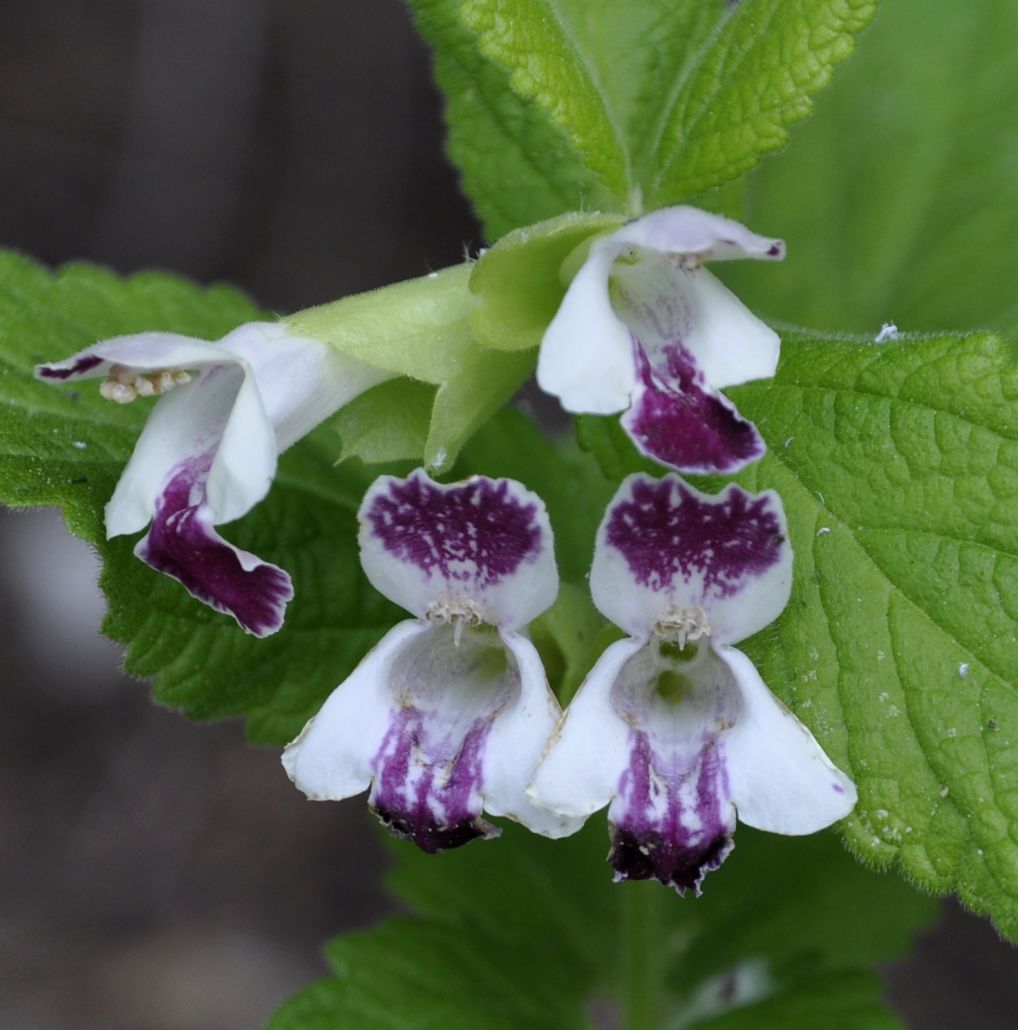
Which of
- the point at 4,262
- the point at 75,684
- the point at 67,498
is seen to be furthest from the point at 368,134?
the point at 67,498

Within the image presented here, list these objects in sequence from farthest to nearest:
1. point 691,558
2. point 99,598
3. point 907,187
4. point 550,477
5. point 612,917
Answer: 1. point 99,598
2. point 612,917
3. point 907,187
4. point 550,477
5. point 691,558

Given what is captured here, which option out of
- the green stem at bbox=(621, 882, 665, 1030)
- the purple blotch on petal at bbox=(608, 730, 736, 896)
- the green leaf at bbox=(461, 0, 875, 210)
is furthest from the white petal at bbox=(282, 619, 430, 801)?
the green stem at bbox=(621, 882, 665, 1030)

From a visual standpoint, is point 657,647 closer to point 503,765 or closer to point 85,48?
point 503,765

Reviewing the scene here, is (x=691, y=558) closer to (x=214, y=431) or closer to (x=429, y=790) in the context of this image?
A: (x=429, y=790)

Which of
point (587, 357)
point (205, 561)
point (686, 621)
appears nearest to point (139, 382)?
point (205, 561)

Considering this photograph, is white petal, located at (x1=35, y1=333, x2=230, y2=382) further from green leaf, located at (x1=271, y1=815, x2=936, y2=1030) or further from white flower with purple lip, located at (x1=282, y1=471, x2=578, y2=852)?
green leaf, located at (x1=271, y1=815, x2=936, y2=1030)

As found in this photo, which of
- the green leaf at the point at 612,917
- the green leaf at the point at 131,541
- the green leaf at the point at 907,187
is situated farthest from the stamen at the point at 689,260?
the green leaf at the point at 612,917
